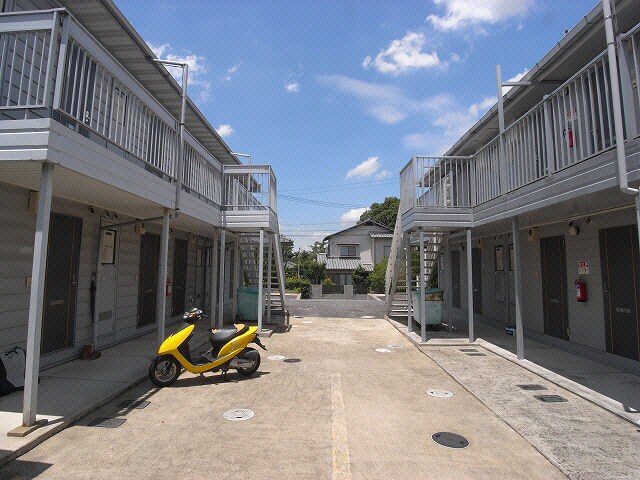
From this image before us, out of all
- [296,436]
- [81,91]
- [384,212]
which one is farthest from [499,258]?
[384,212]

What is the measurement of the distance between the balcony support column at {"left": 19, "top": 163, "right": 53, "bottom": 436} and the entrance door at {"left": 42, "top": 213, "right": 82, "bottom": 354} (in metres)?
2.30

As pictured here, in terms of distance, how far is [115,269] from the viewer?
7176 millimetres

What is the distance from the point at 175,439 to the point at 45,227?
2.41m

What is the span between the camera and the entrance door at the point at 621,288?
5.61 m

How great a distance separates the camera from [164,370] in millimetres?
5066

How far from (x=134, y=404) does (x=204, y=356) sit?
1259 millimetres

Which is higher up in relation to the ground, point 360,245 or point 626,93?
point 360,245

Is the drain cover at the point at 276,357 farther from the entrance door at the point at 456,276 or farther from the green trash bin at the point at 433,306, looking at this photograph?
the entrance door at the point at 456,276

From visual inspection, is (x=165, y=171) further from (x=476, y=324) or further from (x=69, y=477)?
(x=476, y=324)

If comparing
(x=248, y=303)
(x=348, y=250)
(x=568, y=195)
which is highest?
(x=348, y=250)

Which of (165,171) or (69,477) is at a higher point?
(165,171)

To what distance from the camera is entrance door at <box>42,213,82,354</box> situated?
5484 mm

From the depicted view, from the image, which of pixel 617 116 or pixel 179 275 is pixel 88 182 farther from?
pixel 179 275

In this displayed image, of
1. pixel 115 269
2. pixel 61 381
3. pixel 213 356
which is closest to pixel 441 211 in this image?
pixel 213 356
